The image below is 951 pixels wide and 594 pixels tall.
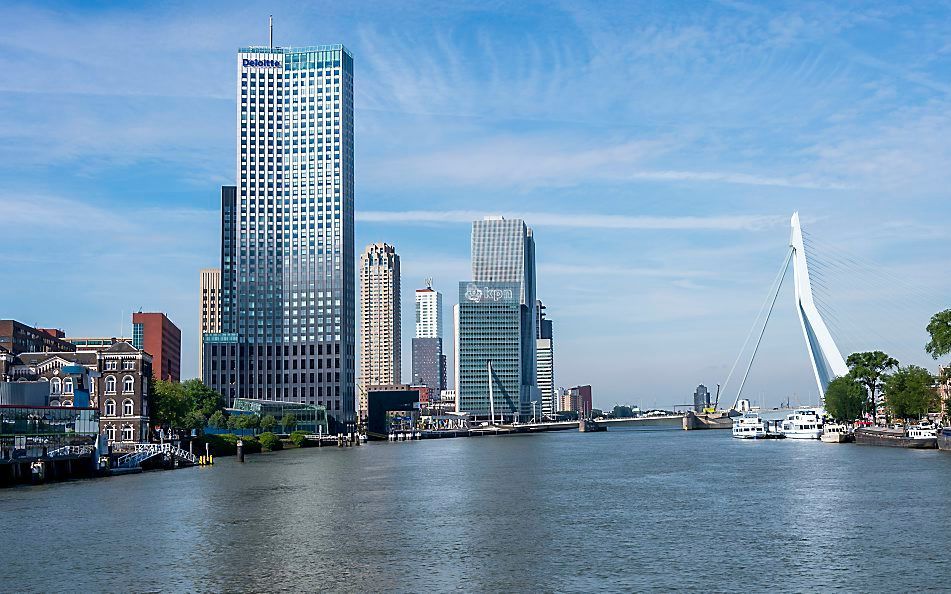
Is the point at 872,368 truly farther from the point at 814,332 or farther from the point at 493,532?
the point at 493,532

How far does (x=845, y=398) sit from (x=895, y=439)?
109 feet

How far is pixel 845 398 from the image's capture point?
19262 centimetres

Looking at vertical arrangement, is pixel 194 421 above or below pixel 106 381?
below

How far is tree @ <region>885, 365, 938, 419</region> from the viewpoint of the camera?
548 ft

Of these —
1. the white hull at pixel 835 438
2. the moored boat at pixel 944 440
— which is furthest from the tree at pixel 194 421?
the moored boat at pixel 944 440

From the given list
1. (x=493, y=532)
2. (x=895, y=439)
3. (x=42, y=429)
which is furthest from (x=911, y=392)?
(x=42, y=429)

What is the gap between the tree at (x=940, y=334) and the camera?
14162 cm

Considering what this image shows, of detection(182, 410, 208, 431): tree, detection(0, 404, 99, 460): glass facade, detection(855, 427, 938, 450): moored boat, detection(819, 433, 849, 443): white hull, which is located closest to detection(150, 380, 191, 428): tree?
detection(182, 410, 208, 431): tree

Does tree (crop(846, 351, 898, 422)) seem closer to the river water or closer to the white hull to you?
the white hull

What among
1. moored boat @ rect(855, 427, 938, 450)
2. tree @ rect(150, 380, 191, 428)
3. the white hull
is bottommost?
the white hull

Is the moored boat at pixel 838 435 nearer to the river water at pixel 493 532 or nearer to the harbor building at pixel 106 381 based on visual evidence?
the river water at pixel 493 532

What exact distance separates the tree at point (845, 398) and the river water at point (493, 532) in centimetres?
7686

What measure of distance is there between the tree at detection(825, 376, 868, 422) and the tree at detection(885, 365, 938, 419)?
12.6 metres

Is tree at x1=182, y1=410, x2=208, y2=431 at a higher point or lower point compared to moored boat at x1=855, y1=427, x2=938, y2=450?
higher
